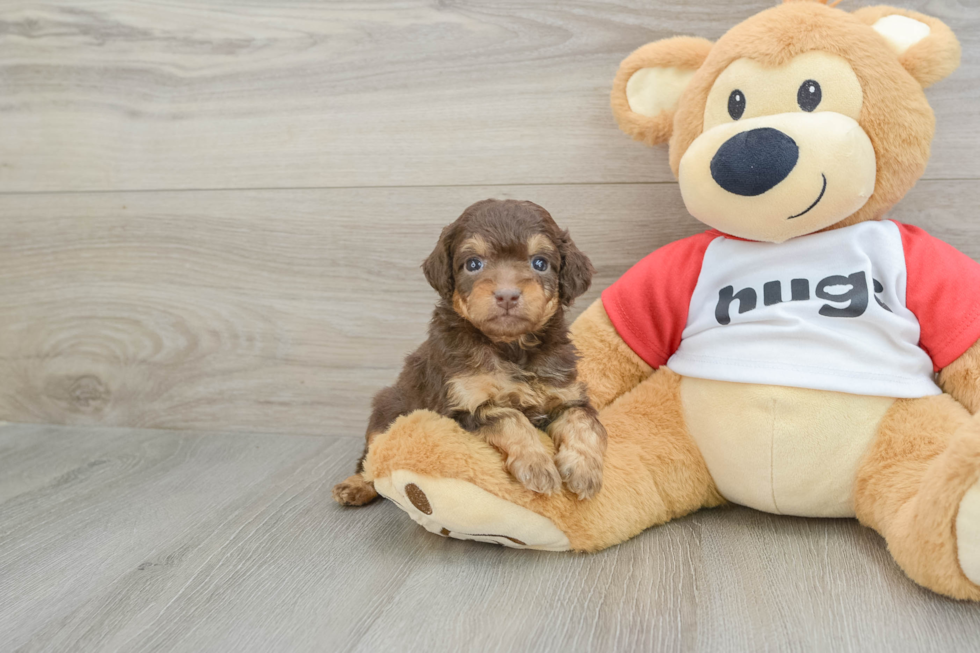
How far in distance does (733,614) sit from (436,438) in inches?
23.9

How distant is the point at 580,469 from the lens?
1.37m

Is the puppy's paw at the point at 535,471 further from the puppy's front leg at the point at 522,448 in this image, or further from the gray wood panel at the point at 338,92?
the gray wood panel at the point at 338,92

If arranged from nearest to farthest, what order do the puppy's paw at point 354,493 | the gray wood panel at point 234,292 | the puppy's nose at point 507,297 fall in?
1. the puppy's nose at point 507,297
2. the puppy's paw at point 354,493
3. the gray wood panel at point 234,292

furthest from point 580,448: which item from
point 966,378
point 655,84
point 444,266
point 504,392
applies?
point 655,84

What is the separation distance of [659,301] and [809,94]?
0.53 meters

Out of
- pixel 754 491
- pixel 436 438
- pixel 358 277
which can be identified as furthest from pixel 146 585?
pixel 754 491

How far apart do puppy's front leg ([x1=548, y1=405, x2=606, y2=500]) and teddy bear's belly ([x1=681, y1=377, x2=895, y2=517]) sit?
283mm

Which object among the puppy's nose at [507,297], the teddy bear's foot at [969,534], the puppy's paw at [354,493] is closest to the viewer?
the teddy bear's foot at [969,534]

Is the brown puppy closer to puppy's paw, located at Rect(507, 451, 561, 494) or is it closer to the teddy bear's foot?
puppy's paw, located at Rect(507, 451, 561, 494)

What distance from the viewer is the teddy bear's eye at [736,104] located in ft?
4.84

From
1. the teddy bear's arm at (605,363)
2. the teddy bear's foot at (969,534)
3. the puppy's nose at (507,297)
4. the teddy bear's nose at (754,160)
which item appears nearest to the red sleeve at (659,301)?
the teddy bear's arm at (605,363)

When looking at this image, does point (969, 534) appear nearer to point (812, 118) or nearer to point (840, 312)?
point (840, 312)

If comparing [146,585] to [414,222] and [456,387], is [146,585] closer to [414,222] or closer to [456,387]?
[456,387]

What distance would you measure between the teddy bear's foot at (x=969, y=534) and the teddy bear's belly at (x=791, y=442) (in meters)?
0.28
